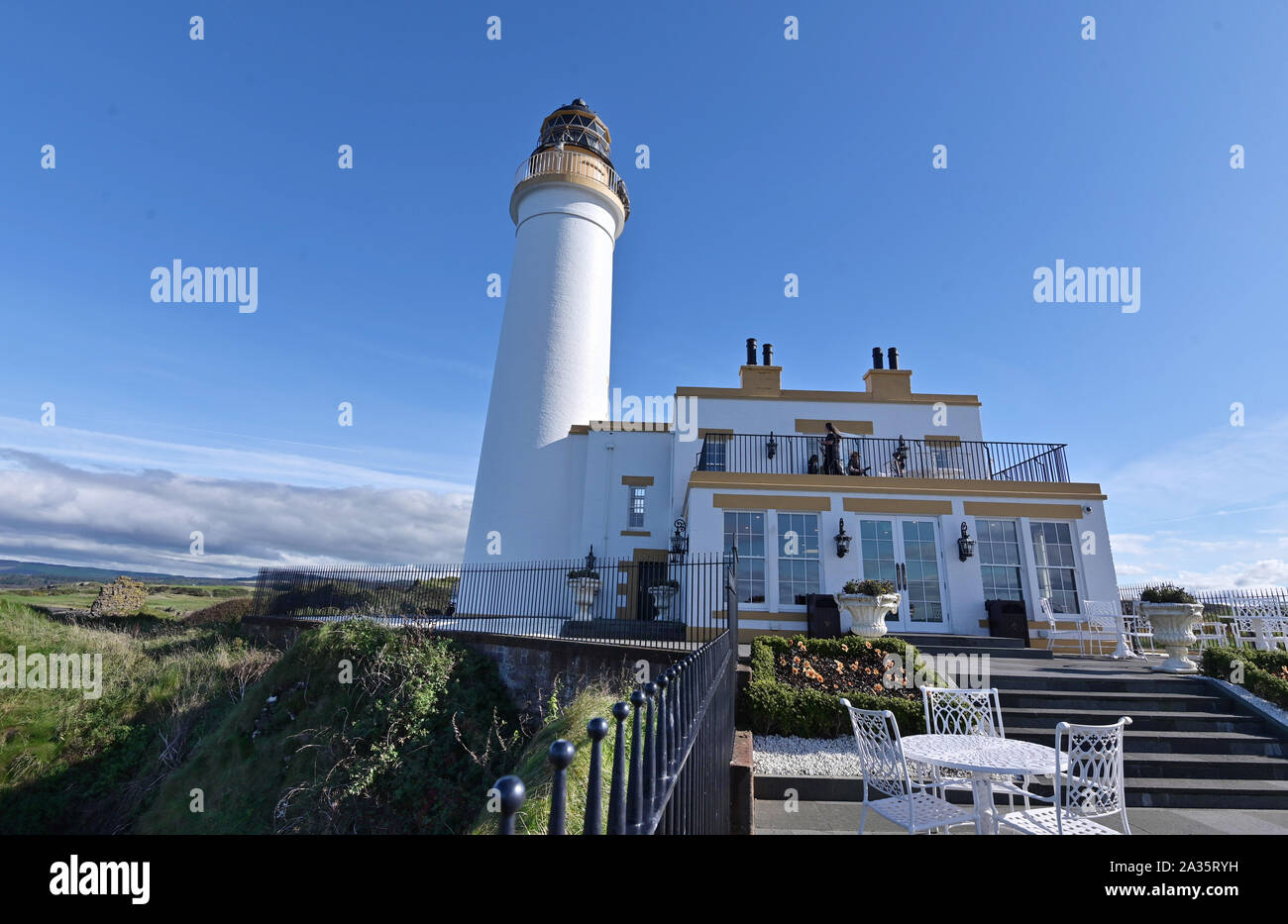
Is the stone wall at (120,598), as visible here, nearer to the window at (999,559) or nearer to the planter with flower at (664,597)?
the planter with flower at (664,597)

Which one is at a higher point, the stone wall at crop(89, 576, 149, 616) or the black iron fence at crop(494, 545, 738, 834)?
the stone wall at crop(89, 576, 149, 616)

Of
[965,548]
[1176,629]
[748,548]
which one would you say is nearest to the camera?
[1176,629]

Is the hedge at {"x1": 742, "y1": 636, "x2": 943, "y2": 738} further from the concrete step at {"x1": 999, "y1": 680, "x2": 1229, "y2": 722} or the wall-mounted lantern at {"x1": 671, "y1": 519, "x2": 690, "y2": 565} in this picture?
the wall-mounted lantern at {"x1": 671, "y1": 519, "x2": 690, "y2": 565}

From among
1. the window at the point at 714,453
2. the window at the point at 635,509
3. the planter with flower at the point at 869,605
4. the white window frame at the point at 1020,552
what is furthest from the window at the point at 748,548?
the window at the point at 635,509

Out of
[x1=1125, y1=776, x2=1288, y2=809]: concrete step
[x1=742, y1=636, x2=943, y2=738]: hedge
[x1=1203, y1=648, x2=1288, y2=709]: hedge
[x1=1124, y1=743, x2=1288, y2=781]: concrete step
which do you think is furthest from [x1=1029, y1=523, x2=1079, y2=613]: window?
[x1=742, y1=636, x2=943, y2=738]: hedge

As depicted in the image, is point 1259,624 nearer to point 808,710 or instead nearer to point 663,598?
point 808,710

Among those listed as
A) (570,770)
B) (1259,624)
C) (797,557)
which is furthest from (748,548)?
(1259,624)
